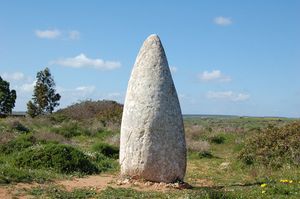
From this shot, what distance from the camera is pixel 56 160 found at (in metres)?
13.6

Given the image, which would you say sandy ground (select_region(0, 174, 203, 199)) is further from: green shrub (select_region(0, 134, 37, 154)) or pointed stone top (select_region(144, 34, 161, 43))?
green shrub (select_region(0, 134, 37, 154))

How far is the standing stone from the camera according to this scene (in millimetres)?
11070

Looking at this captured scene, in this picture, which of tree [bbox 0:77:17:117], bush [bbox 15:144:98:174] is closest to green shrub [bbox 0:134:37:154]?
bush [bbox 15:144:98:174]

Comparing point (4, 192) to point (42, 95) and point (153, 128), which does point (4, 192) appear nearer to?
point (153, 128)

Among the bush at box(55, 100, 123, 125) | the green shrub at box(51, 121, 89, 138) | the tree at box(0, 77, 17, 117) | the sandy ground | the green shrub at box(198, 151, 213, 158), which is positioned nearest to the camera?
the sandy ground

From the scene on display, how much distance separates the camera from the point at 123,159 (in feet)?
37.7

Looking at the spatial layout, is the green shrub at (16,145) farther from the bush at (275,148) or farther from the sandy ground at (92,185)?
the bush at (275,148)

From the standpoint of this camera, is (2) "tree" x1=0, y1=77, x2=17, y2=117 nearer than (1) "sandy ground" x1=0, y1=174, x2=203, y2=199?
No

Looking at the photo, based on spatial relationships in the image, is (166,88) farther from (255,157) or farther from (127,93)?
(255,157)

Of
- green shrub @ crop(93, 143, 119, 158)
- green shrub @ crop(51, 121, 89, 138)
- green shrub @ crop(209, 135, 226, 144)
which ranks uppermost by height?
green shrub @ crop(51, 121, 89, 138)

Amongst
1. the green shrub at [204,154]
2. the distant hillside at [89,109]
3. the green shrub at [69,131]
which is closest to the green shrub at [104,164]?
the green shrub at [204,154]

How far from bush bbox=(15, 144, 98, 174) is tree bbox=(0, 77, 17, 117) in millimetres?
34800

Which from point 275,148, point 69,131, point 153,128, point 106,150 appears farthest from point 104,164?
point 69,131

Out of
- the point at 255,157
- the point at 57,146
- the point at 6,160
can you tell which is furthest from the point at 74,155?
the point at 255,157
